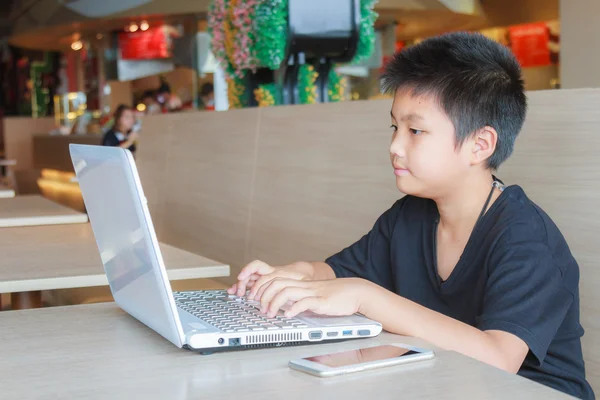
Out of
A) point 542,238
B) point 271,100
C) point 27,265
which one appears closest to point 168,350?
point 542,238

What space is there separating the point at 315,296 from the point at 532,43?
9.99 meters

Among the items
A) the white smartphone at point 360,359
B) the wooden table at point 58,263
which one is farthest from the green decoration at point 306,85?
the white smartphone at point 360,359

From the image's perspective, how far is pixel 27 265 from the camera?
5.78 feet

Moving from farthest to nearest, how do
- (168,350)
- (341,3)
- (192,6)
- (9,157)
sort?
(9,157) → (192,6) → (341,3) → (168,350)

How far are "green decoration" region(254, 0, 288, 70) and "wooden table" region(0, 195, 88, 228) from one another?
1.02 metres

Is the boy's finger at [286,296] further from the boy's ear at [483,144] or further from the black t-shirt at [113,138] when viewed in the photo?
the black t-shirt at [113,138]

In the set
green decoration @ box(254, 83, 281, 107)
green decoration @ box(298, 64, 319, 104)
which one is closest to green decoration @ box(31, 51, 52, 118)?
green decoration @ box(254, 83, 281, 107)

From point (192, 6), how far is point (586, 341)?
9263 mm

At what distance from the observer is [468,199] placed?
4.50 ft

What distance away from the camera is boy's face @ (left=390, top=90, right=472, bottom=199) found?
4.34 ft

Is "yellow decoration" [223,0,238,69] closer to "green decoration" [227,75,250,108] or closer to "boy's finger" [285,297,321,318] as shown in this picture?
"green decoration" [227,75,250,108]

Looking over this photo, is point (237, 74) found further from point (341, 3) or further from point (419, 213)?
point (419, 213)

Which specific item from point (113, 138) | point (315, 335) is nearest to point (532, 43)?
point (113, 138)

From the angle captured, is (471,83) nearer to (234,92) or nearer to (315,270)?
(315,270)
